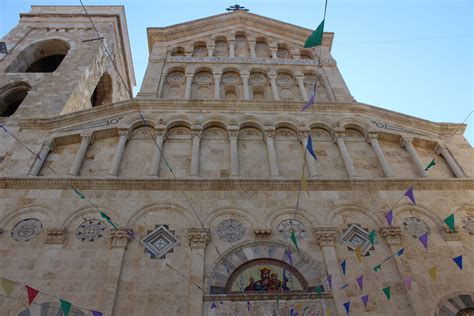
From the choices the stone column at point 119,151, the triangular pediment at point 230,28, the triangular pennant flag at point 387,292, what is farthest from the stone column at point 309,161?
the triangular pediment at point 230,28

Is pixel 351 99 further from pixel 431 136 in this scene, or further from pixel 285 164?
pixel 285 164

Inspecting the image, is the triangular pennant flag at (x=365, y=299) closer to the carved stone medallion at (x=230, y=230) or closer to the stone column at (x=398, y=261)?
the stone column at (x=398, y=261)

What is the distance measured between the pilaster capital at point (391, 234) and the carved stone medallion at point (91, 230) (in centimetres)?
700

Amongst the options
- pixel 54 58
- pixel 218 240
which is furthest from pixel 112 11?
pixel 218 240

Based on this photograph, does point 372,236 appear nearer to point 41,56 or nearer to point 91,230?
point 91,230

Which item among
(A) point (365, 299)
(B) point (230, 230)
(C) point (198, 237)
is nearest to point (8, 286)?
(C) point (198, 237)

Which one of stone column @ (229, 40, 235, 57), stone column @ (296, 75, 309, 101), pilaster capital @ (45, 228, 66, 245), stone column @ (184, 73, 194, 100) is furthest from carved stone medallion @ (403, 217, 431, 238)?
stone column @ (229, 40, 235, 57)

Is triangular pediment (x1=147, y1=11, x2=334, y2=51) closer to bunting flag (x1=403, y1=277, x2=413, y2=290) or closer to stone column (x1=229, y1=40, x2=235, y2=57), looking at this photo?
stone column (x1=229, y1=40, x2=235, y2=57)

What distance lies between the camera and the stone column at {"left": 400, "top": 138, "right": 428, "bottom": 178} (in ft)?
36.3

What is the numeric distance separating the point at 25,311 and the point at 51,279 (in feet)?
2.54

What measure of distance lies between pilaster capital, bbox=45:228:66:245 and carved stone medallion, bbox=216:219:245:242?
12.3 feet

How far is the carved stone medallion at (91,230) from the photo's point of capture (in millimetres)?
9109

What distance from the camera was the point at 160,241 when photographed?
914cm

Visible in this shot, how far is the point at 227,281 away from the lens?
840cm
